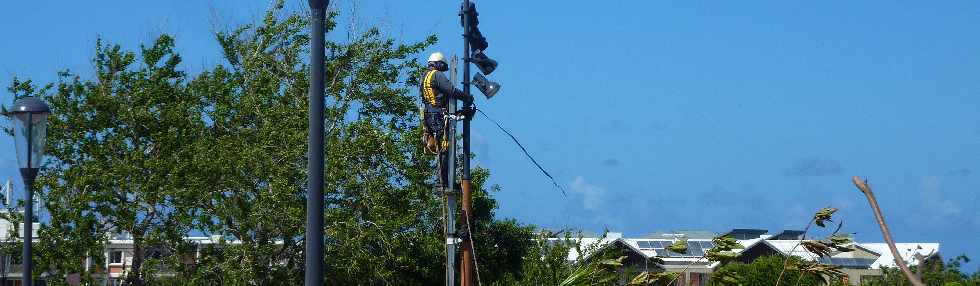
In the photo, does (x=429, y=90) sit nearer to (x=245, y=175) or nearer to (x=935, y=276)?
(x=245, y=175)

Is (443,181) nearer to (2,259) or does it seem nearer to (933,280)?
(933,280)

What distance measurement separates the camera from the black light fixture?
12.7 metres

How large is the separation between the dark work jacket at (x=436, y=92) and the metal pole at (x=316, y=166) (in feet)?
15.7

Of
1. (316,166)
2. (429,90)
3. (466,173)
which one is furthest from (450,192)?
(316,166)

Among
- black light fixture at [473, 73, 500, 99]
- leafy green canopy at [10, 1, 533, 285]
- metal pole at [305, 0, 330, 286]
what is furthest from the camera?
leafy green canopy at [10, 1, 533, 285]

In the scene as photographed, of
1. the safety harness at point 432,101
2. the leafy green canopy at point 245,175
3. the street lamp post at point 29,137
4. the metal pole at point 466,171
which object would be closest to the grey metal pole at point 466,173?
the metal pole at point 466,171

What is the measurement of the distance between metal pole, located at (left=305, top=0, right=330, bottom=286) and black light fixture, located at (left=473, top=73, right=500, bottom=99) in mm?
4592

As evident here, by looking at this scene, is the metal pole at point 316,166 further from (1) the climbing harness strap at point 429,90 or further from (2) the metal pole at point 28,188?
(2) the metal pole at point 28,188

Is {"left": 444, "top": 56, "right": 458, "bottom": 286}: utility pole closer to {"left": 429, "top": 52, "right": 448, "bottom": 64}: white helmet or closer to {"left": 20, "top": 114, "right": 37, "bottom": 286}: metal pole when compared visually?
{"left": 429, "top": 52, "right": 448, "bottom": 64}: white helmet

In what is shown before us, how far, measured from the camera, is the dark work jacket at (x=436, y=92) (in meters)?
12.9

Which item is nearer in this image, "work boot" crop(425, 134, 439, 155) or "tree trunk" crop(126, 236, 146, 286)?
"work boot" crop(425, 134, 439, 155)

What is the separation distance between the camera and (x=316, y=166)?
318 inches

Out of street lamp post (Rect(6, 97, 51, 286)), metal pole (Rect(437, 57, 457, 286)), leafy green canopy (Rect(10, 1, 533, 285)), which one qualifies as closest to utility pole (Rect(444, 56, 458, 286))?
metal pole (Rect(437, 57, 457, 286))

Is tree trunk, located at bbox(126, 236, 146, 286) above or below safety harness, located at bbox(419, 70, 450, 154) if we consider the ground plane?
below
